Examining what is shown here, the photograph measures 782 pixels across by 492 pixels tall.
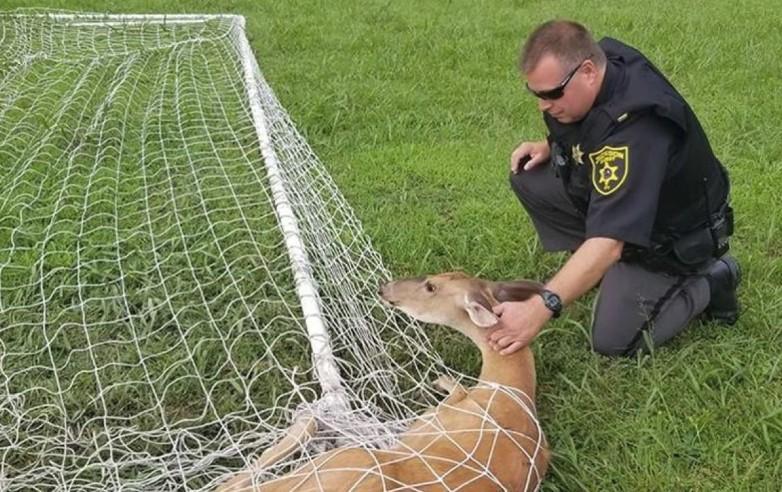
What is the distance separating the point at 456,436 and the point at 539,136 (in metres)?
3.39

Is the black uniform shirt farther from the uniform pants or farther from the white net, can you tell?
the white net

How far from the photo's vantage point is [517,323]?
325 cm

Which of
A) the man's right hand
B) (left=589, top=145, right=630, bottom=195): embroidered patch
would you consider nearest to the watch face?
(left=589, top=145, right=630, bottom=195): embroidered patch

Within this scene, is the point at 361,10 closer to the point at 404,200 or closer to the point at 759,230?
the point at 404,200

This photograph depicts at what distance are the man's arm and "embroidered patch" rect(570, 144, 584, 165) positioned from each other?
396 millimetres

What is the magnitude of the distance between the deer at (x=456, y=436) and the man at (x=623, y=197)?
16cm

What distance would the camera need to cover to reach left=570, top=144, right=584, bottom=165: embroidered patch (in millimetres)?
3520

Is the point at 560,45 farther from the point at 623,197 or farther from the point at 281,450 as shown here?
the point at 281,450

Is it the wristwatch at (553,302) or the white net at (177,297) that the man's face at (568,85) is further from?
the white net at (177,297)

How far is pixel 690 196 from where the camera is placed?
12.1 ft

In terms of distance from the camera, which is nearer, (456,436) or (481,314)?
(456,436)

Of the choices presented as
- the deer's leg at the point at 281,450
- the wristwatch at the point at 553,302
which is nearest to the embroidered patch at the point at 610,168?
the wristwatch at the point at 553,302

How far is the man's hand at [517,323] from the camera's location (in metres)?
3.22

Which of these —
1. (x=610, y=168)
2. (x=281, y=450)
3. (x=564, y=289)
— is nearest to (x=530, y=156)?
(x=610, y=168)
